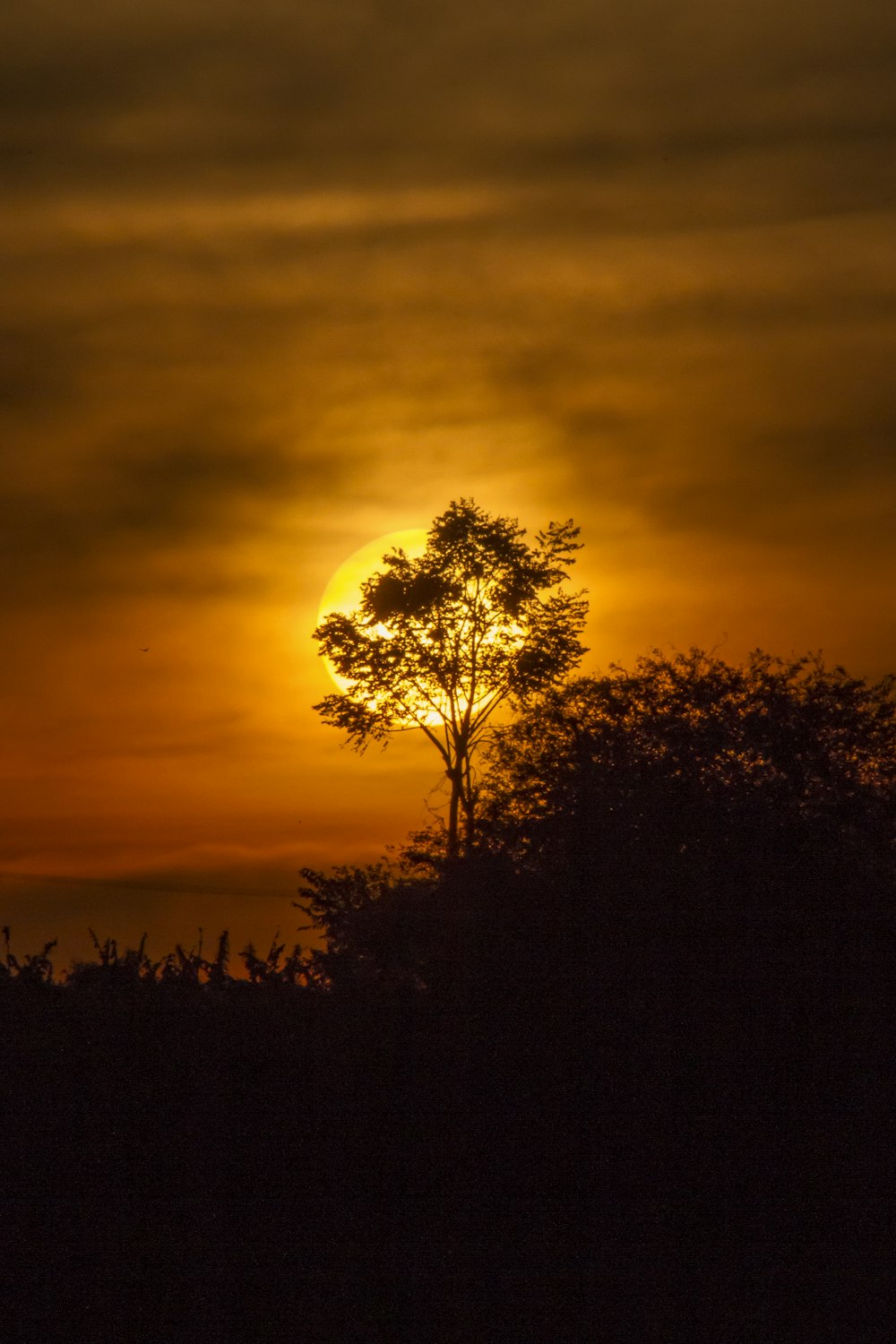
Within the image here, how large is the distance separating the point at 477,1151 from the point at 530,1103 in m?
1.16

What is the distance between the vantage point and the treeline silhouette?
19734mm

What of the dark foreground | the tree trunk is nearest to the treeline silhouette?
the dark foreground

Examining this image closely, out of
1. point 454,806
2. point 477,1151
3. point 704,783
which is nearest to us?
point 477,1151

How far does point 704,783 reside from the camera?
125 feet

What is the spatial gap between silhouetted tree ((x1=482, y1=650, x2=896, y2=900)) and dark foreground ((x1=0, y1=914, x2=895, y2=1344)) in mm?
2086

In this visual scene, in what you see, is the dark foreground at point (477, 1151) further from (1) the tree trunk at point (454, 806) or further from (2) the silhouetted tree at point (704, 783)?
(1) the tree trunk at point (454, 806)

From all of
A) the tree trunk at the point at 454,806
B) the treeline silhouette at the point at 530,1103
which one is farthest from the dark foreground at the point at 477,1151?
the tree trunk at the point at 454,806

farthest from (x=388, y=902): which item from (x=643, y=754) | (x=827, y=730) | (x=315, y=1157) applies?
(x=315, y=1157)

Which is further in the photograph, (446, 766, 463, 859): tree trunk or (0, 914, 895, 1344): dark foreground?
(446, 766, 463, 859): tree trunk

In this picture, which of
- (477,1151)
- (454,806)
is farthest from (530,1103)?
(454,806)

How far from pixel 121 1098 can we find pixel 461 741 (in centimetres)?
3279

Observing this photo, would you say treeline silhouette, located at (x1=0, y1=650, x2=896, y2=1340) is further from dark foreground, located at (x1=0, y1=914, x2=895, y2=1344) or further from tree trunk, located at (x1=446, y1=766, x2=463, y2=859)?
tree trunk, located at (x1=446, y1=766, x2=463, y2=859)

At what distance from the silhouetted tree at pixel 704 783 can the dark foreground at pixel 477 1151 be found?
6.85ft

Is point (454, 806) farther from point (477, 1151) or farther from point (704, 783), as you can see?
point (477, 1151)
